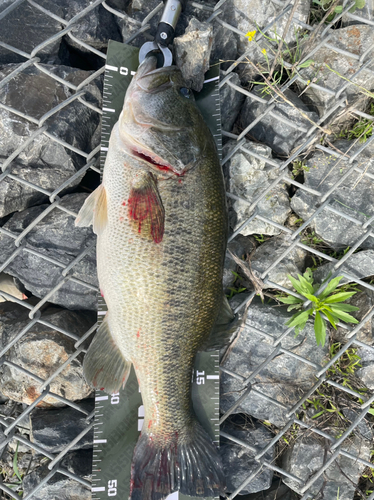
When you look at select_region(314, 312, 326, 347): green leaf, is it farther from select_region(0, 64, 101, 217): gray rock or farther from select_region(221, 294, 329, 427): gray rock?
select_region(0, 64, 101, 217): gray rock

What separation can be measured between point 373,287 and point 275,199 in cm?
110

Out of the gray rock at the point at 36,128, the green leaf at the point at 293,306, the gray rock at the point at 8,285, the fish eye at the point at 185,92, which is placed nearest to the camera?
the fish eye at the point at 185,92

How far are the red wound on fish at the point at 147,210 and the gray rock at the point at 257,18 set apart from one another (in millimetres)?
1550

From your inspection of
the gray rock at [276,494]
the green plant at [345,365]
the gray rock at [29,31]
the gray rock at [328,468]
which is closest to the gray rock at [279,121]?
the gray rock at [29,31]

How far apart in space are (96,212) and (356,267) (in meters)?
2.21

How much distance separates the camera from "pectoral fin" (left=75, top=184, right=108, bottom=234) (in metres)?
2.75

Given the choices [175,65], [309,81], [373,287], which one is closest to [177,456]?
[373,287]

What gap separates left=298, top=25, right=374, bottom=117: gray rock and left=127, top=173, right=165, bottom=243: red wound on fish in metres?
1.78

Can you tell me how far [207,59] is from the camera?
312 cm

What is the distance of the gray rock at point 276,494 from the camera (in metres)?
3.63

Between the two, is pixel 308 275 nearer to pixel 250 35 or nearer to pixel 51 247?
pixel 250 35

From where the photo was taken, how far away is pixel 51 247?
10.6 feet

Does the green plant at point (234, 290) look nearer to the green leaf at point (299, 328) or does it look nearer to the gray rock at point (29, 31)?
the green leaf at point (299, 328)

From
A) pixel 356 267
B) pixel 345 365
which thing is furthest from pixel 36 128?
pixel 345 365
